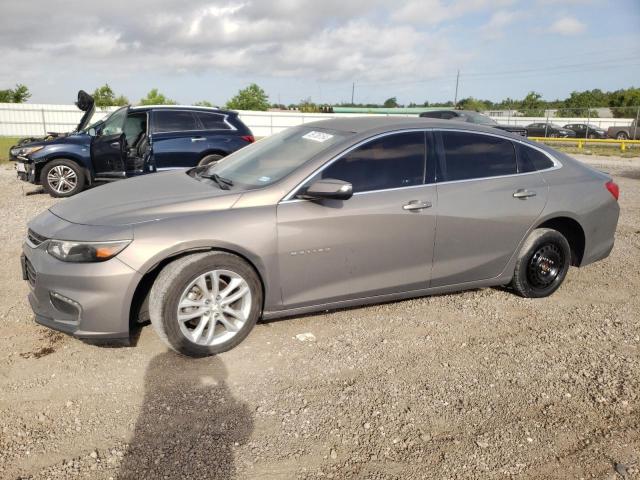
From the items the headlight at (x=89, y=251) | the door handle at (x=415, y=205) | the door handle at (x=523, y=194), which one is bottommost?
the headlight at (x=89, y=251)

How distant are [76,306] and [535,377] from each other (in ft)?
9.94

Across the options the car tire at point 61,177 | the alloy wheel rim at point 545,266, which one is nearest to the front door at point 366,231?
the alloy wheel rim at point 545,266

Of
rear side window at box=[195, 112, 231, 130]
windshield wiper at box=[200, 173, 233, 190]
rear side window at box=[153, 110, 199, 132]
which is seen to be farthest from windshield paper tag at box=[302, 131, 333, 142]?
rear side window at box=[195, 112, 231, 130]

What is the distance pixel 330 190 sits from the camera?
3.59m

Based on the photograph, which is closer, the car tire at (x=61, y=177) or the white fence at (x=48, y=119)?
the car tire at (x=61, y=177)

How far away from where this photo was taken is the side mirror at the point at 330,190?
3.59 meters

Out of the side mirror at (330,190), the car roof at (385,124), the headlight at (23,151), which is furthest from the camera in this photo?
the headlight at (23,151)

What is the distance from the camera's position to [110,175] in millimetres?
9867

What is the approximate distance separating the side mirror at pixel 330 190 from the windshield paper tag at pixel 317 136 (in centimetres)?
66

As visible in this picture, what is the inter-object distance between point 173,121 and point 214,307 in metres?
7.17

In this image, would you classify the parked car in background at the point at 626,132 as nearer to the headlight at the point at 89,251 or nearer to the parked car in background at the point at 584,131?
the parked car in background at the point at 584,131

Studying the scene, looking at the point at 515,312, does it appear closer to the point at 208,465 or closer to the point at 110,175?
the point at 208,465

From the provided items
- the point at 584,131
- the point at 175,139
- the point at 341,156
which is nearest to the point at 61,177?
the point at 175,139

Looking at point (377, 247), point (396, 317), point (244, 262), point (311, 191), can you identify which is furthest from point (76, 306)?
point (396, 317)
